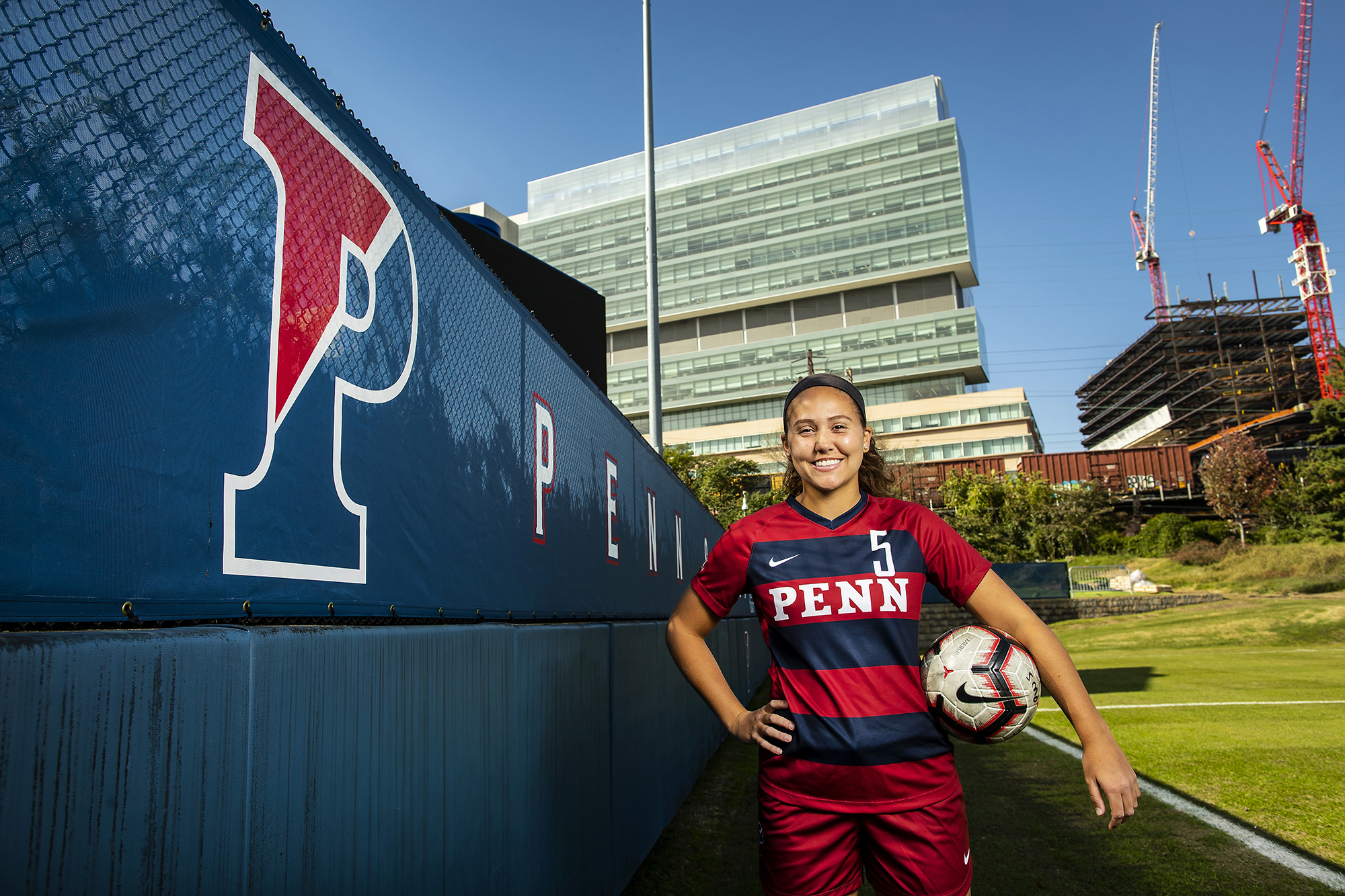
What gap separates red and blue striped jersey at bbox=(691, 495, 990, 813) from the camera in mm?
2172

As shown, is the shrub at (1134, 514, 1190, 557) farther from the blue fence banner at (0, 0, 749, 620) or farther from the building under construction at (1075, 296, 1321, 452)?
the blue fence banner at (0, 0, 749, 620)

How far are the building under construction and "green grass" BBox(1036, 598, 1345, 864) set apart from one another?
80.9 metres

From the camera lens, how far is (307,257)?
1985 mm

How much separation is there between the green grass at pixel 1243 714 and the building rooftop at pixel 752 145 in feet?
322

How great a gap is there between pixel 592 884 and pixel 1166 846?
3.44 metres

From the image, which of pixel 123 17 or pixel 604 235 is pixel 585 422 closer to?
pixel 123 17

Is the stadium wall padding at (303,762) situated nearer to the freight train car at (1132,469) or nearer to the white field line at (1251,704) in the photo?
the white field line at (1251,704)

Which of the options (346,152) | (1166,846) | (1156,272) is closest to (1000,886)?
(1166,846)

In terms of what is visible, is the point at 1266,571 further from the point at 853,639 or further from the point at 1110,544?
the point at 853,639

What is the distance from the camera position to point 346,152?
225cm

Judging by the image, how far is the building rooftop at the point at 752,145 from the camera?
10594cm

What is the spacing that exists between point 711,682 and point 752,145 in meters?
122

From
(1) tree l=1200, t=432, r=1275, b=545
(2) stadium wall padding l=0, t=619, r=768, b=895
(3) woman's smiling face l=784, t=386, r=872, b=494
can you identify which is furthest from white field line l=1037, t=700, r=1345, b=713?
(1) tree l=1200, t=432, r=1275, b=545

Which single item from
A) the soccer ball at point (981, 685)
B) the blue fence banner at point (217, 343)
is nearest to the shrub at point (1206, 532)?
the soccer ball at point (981, 685)
